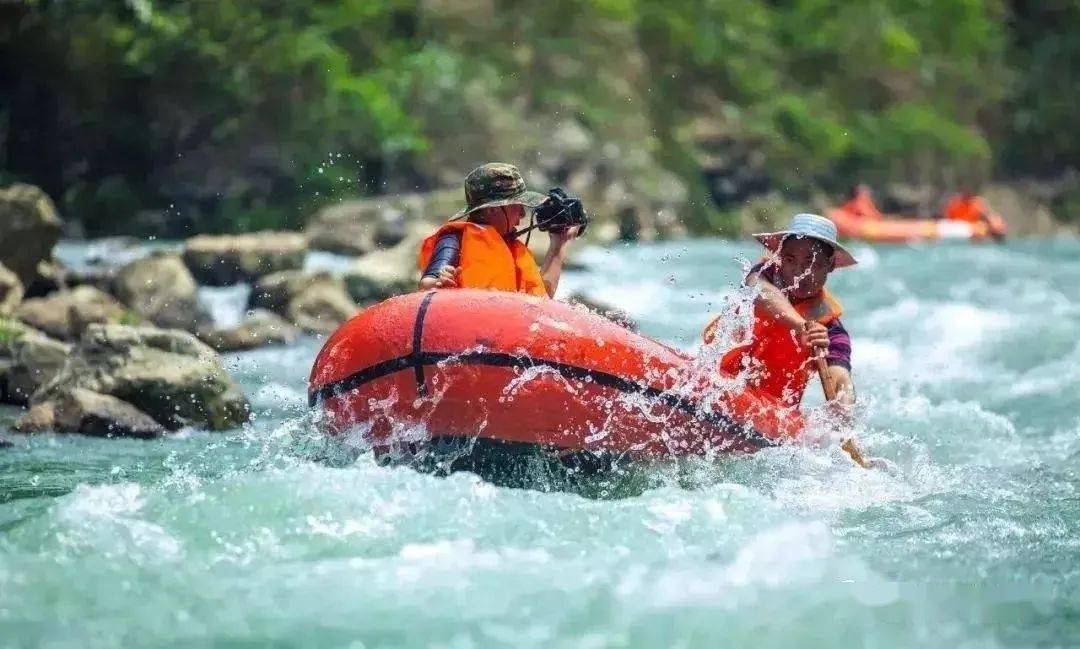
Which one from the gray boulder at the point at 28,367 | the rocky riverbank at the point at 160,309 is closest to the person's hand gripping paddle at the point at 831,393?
the rocky riverbank at the point at 160,309

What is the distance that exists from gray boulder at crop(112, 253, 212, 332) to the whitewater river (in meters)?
3.47

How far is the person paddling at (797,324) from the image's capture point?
580 centimetres

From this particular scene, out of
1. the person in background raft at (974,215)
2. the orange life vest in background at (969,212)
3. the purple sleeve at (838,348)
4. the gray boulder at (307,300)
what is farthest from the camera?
the orange life vest in background at (969,212)

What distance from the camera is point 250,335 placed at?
10.1 meters

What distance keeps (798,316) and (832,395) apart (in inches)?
13.8

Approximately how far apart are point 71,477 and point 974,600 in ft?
11.5

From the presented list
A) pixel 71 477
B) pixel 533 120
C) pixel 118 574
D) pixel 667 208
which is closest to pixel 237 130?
pixel 533 120

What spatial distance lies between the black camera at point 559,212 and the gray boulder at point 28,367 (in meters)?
2.96

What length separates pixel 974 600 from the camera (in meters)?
4.24

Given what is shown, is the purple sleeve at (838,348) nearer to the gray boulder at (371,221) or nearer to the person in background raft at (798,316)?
the person in background raft at (798,316)

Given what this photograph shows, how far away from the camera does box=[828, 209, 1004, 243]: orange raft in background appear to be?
2350 cm

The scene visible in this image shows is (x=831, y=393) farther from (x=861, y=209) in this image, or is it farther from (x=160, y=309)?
(x=861, y=209)

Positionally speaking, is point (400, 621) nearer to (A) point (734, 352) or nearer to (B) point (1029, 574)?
(B) point (1029, 574)

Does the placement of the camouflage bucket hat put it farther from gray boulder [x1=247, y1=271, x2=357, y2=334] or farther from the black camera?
gray boulder [x1=247, y1=271, x2=357, y2=334]
